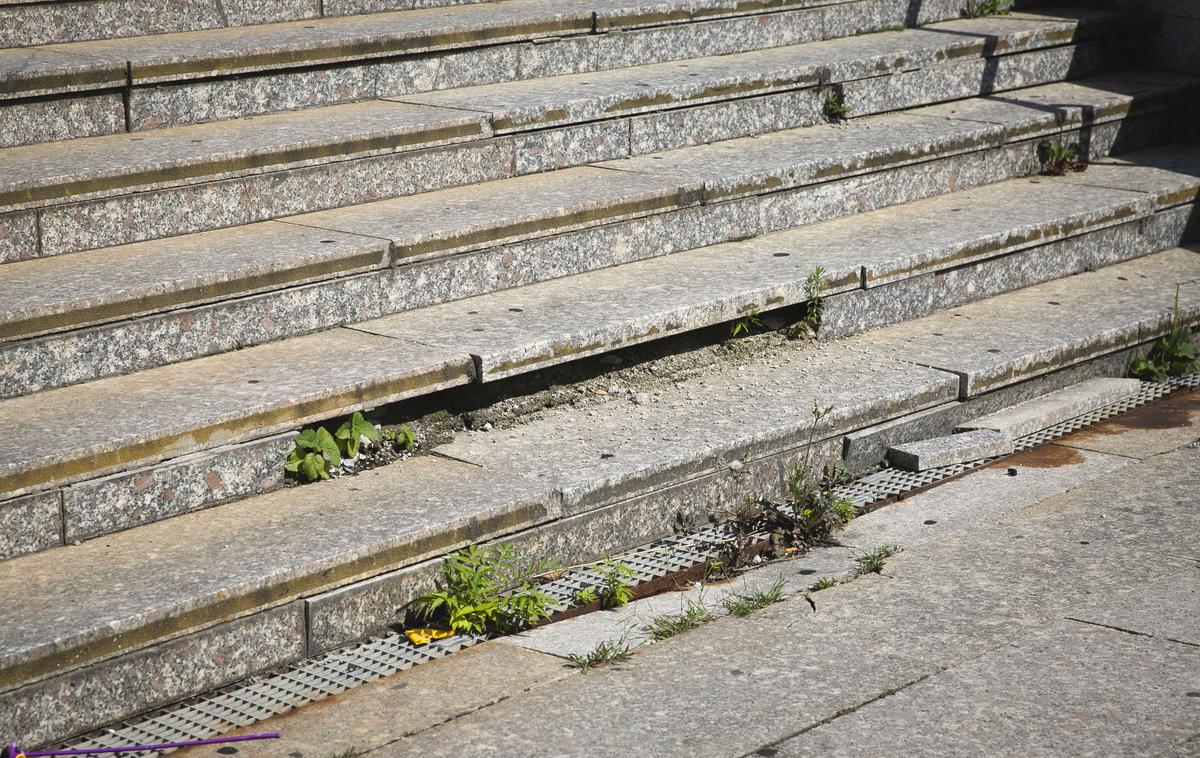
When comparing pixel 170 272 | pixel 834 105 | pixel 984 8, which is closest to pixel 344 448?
pixel 170 272

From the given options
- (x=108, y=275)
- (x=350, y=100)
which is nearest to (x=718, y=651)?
(x=108, y=275)

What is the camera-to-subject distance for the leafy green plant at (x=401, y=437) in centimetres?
450

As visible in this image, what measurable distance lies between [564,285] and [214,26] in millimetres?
2214

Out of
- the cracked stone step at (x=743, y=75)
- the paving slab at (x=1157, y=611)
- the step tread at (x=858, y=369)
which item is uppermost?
the cracked stone step at (x=743, y=75)

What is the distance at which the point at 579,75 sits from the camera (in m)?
6.78

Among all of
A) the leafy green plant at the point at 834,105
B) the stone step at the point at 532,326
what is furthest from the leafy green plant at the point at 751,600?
the leafy green plant at the point at 834,105

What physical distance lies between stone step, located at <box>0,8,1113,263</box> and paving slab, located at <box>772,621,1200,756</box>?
3016mm

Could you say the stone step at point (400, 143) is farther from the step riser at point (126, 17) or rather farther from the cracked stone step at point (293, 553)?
the cracked stone step at point (293, 553)

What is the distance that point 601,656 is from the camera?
148 inches

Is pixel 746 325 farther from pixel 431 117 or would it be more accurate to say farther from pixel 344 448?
pixel 344 448

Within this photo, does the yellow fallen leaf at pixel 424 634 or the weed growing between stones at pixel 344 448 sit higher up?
the weed growing between stones at pixel 344 448

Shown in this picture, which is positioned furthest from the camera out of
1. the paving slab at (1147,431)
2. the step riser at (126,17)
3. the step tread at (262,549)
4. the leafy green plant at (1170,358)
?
the leafy green plant at (1170,358)

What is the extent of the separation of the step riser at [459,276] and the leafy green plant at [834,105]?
1.78 ft

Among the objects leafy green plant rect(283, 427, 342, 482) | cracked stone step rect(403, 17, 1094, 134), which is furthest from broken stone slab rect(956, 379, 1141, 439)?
leafy green plant rect(283, 427, 342, 482)
